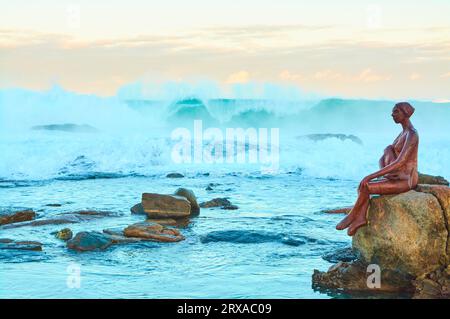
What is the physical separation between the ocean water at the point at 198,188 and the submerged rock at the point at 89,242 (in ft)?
0.60

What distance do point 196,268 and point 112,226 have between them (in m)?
4.34

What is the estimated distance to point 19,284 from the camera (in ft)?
35.2

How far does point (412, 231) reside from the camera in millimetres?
10570

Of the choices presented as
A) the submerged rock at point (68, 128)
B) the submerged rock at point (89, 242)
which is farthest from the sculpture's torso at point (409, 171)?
the submerged rock at point (68, 128)

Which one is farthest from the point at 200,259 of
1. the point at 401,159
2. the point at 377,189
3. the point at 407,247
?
the point at 401,159

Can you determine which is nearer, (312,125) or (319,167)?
(319,167)

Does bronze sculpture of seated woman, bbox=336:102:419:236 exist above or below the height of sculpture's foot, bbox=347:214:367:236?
above

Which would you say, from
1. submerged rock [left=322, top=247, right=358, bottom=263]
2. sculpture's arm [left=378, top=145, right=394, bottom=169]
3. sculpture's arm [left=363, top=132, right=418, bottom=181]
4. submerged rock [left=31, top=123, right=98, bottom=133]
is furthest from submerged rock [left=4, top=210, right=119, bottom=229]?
submerged rock [left=31, top=123, right=98, bottom=133]

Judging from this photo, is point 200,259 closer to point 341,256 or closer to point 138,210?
point 341,256

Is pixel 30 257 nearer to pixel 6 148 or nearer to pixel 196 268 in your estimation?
pixel 196 268

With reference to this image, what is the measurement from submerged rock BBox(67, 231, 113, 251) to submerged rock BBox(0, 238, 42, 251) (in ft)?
1.79

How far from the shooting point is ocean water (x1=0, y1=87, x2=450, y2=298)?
11055 mm

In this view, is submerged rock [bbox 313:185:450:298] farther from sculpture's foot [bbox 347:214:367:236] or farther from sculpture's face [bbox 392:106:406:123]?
sculpture's face [bbox 392:106:406:123]
